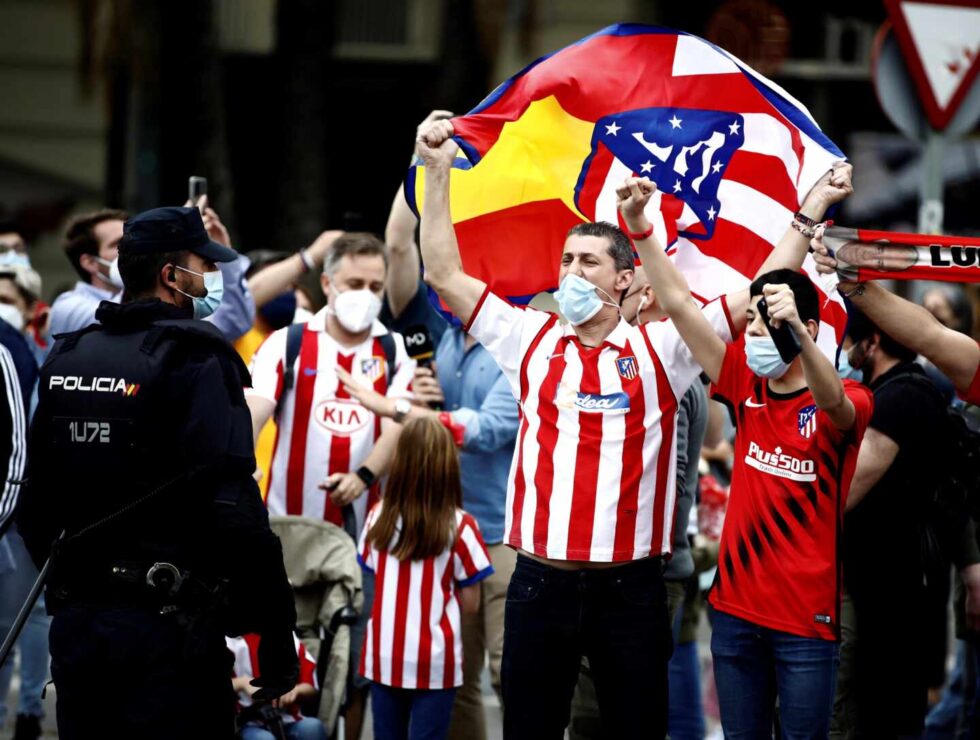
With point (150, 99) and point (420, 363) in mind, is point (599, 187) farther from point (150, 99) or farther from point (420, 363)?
point (150, 99)

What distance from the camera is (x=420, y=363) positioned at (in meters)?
6.55

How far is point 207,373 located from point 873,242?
223cm

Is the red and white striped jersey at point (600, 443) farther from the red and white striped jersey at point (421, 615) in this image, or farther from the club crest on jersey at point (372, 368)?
the club crest on jersey at point (372, 368)

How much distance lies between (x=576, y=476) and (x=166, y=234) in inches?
61.3

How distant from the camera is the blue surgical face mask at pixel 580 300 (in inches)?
204

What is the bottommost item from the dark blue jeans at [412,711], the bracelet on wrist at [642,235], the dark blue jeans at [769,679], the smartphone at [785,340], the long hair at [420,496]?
the dark blue jeans at [412,711]

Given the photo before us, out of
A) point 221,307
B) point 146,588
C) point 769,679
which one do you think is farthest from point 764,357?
point 221,307

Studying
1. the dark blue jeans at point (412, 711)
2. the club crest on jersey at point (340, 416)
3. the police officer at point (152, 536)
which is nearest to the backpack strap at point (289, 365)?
the club crest on jersey at point (340, 416)

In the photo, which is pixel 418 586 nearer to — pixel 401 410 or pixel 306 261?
pixel 401 410

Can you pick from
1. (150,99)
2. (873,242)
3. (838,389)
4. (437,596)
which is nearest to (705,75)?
(873,242)

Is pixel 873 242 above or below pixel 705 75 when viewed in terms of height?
below

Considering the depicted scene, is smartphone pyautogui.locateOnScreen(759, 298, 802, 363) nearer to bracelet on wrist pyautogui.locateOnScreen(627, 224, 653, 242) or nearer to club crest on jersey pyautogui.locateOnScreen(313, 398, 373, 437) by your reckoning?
bracelet on wrist pyautogui.locateOnScreen(627, 224, 653, 242)

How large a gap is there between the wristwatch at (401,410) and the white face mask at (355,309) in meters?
0.60

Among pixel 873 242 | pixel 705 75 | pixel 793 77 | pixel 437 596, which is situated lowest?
pixel 437 596
